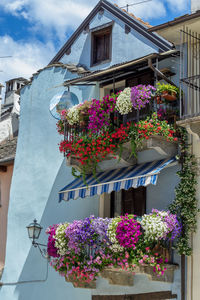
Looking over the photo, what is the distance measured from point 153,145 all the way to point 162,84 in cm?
197

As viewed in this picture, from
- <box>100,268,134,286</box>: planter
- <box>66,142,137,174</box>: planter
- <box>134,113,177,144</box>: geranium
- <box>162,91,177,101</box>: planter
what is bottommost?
<box>100,268,134,286</box>: planter

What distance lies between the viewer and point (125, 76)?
17312 mm

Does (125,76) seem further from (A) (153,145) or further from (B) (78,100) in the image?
(A) (153,145)

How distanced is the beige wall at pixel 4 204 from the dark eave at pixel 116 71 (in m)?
4.71

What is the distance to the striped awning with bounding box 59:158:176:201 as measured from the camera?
14.8 metres

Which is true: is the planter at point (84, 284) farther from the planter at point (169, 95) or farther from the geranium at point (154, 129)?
the planter at point (169, 95)

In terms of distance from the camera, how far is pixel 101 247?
48.3 ft

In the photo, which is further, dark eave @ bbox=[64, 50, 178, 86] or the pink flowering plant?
dark eave @ bbox=[64, 50, 178, 86]

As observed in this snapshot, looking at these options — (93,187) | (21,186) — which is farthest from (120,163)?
(21,186)

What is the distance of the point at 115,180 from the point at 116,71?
339cm

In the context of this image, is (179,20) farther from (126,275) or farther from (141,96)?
(126,275)

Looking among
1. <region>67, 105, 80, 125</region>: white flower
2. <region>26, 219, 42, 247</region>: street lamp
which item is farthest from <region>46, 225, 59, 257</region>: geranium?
<region>67, 105, 80, 125</region>: white flower

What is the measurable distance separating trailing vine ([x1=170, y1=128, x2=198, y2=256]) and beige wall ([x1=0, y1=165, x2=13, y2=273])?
23.9 feet

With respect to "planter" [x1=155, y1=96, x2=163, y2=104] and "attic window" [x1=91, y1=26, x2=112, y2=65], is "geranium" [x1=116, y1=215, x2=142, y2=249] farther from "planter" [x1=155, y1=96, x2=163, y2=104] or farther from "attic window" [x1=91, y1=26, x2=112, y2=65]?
"attic window" [x1=91, y1=26, x2=112, y2=65]
